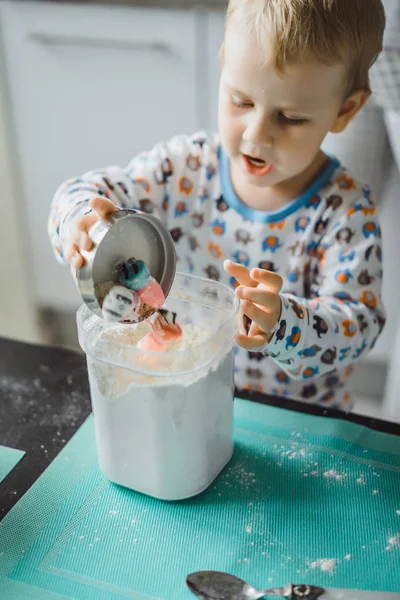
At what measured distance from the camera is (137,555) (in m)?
0.65

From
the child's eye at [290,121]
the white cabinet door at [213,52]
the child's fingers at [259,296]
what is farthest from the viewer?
the white cabinet door at [213,52]

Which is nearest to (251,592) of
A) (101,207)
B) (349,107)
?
(101,207)

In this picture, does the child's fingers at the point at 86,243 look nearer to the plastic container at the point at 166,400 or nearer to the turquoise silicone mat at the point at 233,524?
the plastic container at the point at 166,400

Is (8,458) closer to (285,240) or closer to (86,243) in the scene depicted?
(86,243)

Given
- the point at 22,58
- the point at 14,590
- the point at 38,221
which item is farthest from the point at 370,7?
the point at 38,221

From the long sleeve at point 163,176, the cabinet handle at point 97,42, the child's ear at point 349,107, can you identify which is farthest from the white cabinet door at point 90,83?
the child's ear at point 349,107

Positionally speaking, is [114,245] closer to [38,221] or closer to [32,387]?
[32,387]

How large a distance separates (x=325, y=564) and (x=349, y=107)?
57cm

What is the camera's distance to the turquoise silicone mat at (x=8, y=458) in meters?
0.75

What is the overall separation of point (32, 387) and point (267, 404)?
295 mm

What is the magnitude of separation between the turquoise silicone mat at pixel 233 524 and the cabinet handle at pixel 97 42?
1041mm

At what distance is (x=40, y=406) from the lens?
837mm

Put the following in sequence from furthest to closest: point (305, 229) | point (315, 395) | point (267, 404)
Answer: point (315, 395)
point (305, 229)
point (267, 404)

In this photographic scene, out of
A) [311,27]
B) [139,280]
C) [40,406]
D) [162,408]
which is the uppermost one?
[311,27]
